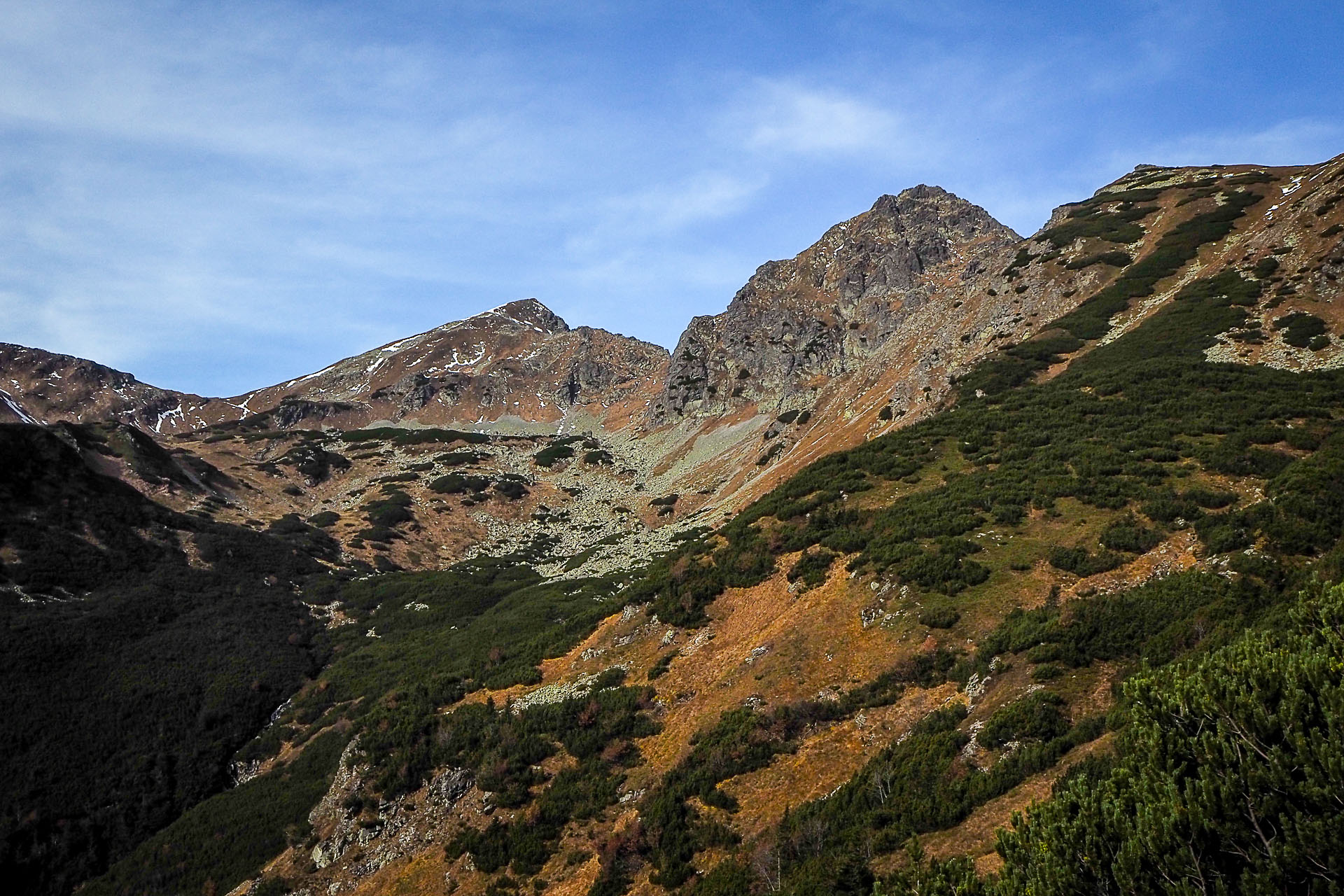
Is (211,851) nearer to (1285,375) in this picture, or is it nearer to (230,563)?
(230,563)

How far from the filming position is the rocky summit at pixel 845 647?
29.3ft

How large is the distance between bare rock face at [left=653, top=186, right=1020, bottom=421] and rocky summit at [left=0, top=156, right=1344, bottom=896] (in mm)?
26619

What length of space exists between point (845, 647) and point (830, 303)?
333 feet

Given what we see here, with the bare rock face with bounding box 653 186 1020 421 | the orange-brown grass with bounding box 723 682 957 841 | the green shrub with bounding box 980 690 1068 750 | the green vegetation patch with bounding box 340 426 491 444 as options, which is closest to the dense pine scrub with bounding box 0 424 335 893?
the orange-brown grass with bounding box 723 682 957 841

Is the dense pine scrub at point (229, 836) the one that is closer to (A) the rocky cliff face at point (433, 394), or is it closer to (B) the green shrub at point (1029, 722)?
(B) the green shrub at point (1029, 722)

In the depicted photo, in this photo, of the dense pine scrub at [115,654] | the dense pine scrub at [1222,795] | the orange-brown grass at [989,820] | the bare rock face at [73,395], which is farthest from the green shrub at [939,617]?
the bare rock face at [73,395]

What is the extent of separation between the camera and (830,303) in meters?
116

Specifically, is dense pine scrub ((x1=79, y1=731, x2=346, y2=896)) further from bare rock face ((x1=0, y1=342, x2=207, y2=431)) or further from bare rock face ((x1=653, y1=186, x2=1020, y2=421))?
bare rock face ((x1=0, y1=342, x2=207, y2=431))

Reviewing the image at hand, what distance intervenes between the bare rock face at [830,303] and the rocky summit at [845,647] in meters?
26.6

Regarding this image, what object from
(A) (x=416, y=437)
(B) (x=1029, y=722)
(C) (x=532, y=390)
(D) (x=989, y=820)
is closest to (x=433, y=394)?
(C) (x=532, y=390)

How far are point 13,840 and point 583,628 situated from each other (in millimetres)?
26050

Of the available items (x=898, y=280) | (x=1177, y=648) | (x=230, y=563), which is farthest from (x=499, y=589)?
(x=898, y=280)

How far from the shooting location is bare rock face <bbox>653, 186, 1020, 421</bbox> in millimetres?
105062

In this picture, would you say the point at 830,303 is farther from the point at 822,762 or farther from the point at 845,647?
the point at 822,762
